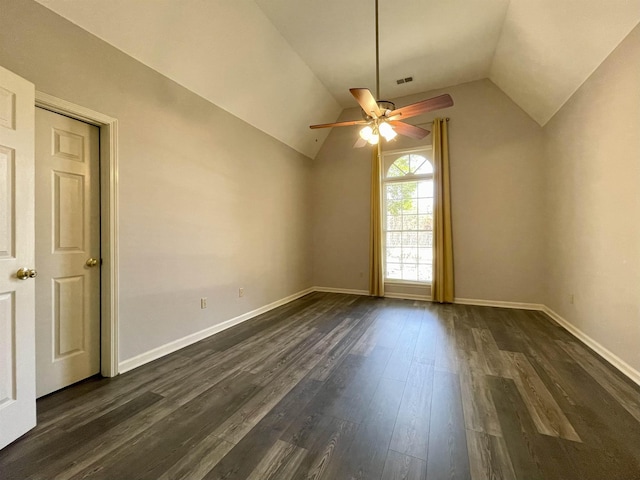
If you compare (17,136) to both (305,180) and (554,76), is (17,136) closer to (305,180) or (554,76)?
(305,180)

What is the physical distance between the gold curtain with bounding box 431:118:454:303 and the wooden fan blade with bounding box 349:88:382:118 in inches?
106

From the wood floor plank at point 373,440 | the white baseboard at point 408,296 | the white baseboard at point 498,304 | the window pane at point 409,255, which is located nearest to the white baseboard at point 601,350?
the white baseboard at point 498,304

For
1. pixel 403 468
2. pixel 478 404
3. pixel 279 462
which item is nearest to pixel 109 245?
pixel 279 462

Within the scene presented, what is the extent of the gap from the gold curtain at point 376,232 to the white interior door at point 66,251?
4.19 meters

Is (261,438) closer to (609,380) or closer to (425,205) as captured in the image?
(609,380)

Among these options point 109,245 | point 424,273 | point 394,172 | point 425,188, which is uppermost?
point 394,172

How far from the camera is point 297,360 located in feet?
8.82

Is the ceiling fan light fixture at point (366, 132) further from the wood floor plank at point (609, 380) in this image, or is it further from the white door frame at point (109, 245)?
the wood floor plank at point (609, 380)

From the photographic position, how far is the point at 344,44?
371 cm

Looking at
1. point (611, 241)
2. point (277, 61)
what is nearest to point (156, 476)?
point (611, 241)

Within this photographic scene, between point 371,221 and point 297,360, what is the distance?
11.0 feet

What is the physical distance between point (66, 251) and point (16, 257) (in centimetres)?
61

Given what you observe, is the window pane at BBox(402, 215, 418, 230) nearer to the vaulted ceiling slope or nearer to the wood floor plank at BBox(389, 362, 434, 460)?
the vaulted ceiling slope

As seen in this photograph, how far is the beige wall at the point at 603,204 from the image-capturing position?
2309 millimetres
